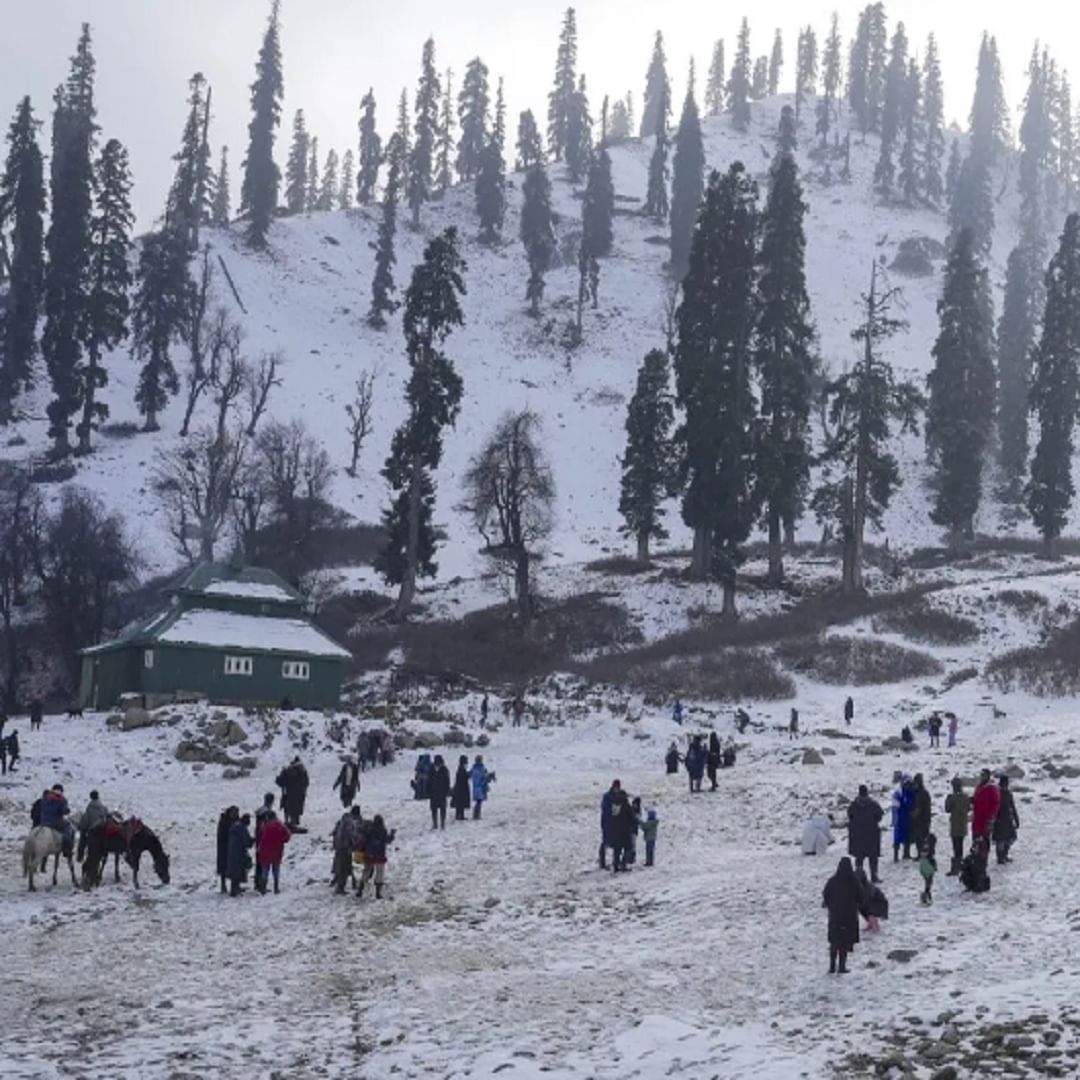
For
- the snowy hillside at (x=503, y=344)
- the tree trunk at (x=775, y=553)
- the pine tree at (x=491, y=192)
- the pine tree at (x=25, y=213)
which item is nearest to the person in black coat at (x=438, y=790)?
the tree trunk at (x=775, y=553)

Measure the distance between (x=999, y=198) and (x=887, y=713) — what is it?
120137mm

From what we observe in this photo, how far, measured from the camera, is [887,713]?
1640 inches

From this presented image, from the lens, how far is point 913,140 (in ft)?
480

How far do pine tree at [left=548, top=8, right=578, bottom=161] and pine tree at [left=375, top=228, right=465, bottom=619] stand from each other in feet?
315

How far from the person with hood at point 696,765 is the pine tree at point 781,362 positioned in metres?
25.6

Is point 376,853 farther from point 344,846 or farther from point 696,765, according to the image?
point 696,765

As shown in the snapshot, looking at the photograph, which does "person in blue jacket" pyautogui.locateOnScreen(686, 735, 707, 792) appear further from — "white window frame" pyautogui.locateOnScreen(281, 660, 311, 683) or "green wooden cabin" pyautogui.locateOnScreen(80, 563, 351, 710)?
"white window frame" pyautogui.locateOnScreen(281, 660, 311, 683)

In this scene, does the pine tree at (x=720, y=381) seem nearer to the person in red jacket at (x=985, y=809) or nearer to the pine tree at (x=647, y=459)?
the pine tree at (x=647, y=459)

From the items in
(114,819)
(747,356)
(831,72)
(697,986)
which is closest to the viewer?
(697,986)

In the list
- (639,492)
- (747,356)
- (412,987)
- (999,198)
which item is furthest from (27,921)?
(999,198)

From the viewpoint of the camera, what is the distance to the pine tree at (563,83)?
150 metres

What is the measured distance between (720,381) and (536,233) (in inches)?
2207

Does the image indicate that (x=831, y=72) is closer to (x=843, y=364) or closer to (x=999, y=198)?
(x=999, y=198)

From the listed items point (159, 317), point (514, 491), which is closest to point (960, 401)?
point (514, 491)
